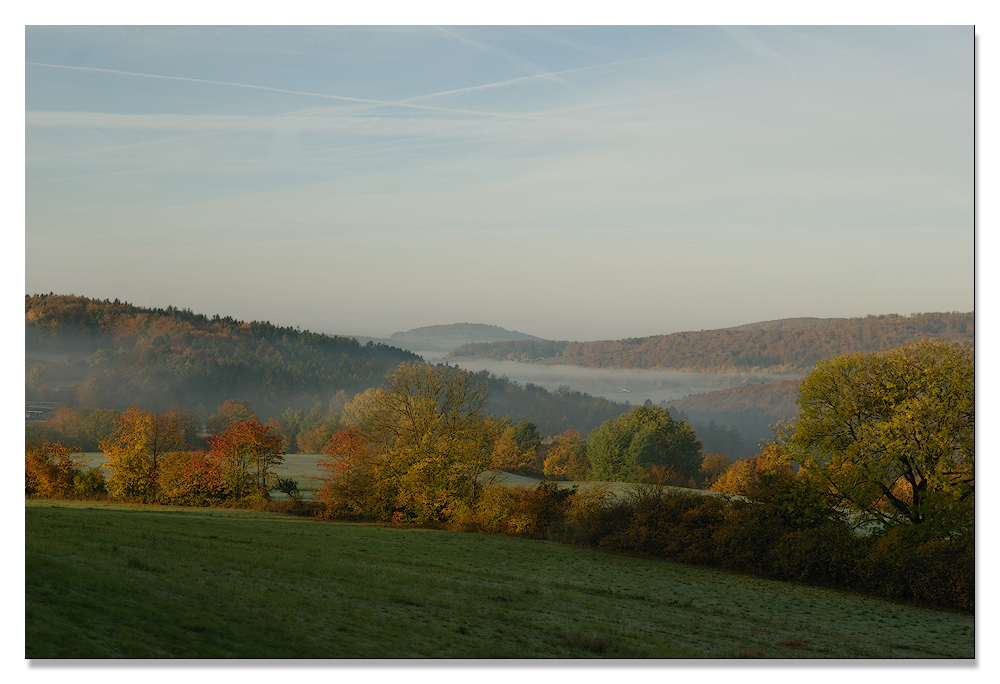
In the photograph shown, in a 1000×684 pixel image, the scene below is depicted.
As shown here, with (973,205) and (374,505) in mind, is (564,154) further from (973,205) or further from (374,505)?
(374,505)

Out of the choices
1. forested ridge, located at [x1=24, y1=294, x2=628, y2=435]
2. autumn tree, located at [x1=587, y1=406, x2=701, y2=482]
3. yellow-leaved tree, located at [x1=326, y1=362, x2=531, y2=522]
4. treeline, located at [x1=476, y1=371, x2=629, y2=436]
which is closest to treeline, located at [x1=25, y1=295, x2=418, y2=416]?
forested ridge, located at [x1=24, y1=294, x2=628, y2=435]

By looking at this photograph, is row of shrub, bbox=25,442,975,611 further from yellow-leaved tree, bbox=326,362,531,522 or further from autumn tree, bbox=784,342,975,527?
yellow-leaved tree, bbox=326,362,531,522

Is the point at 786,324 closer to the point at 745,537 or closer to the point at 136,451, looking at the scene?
the point at 745,537

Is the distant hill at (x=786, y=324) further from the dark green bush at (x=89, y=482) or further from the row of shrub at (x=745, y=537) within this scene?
the dark green bush at (x=89, y=482)

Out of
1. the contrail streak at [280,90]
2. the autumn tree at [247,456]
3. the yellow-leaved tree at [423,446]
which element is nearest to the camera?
the contrail streak at [280,90]

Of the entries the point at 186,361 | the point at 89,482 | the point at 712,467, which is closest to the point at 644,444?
the point at 712,467

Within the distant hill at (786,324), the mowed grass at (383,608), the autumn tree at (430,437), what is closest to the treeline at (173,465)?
the mowed grass at (383,608)
